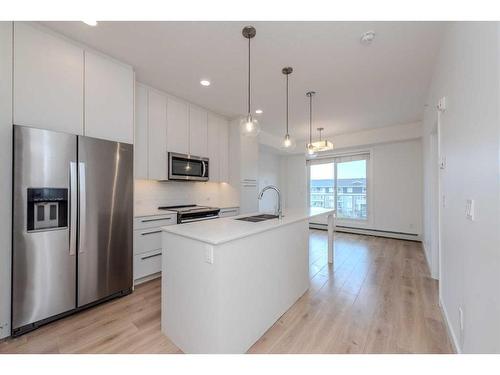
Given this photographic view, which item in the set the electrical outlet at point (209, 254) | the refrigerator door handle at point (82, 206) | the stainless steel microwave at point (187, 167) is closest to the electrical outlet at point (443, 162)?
the electrical outlet at point (209, 254)

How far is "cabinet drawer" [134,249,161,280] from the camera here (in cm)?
272

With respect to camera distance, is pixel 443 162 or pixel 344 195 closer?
pixel 443 162

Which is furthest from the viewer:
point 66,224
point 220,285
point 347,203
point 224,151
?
point 347,203

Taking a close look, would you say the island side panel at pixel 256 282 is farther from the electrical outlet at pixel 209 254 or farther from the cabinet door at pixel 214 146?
the cabinet door at pixel 214 146

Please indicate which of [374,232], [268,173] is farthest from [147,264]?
[374,232]

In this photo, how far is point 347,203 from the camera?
237 inches

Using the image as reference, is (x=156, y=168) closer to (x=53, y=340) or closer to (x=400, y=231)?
(x=53, y=340)

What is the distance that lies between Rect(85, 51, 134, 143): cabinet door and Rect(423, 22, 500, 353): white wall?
9.92ft

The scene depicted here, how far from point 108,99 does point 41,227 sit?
1.46 metres

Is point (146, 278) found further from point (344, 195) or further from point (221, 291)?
point (344, 195)

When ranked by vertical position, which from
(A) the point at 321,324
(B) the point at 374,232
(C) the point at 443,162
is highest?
(C) the point at 443,162

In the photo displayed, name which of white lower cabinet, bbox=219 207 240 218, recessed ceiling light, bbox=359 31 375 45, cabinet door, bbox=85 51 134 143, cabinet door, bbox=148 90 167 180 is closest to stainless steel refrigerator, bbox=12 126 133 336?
cabinet door, bbox=85 51 134 143

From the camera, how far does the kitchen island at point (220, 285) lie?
56.2 inches

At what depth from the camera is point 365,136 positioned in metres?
5.24
